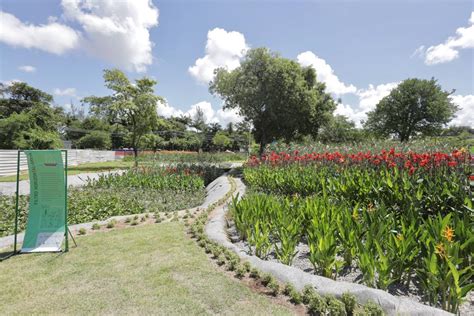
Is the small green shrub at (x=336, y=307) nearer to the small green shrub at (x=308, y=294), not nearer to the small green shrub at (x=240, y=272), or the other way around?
the small green shrub at (x=308, y=294)

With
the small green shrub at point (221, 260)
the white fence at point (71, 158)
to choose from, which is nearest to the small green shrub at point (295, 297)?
the small green shrub at point (221, 260)

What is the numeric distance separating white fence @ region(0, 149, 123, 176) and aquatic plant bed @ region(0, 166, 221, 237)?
8.63 meters

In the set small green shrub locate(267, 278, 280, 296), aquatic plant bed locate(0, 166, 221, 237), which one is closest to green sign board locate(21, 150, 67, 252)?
aquatic plant bed locate(0, 166, 221, 237)

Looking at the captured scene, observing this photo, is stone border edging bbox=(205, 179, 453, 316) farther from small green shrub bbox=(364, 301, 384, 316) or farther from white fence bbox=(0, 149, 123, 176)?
white fence bbox=(0, 149, 123, 176)

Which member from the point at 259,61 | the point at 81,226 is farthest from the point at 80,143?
the point at 81,226

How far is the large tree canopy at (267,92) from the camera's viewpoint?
15.3 m

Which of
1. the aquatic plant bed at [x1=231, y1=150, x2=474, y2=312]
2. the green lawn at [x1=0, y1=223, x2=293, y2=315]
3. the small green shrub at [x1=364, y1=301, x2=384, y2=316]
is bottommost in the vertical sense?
the green lawn at [x1=0, y1=223, x2=293, y2=315]

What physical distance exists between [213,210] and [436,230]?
4.20 m

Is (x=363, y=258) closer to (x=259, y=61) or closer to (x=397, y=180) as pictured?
(x=397, y=180)

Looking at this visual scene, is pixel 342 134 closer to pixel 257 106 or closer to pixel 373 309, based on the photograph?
pixel 257 106

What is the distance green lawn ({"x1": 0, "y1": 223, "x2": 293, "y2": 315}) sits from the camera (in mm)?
2402

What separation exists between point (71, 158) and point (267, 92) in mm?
18623

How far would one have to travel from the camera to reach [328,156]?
7.16 meters

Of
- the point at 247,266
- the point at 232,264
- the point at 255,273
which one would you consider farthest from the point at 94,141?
the point at 255,273
